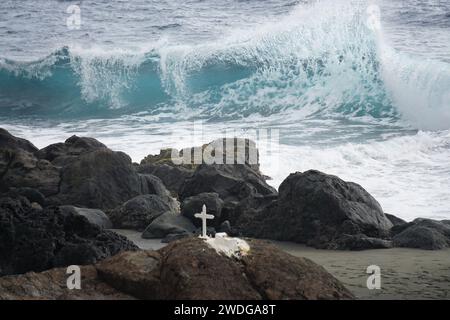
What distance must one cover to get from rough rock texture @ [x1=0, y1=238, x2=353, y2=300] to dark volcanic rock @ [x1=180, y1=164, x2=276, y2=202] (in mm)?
5697

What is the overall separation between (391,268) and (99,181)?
521cm

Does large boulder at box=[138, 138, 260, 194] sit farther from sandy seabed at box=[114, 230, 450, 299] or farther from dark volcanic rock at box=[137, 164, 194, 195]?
sandy seabed at box=[114, 230, 450, 299]

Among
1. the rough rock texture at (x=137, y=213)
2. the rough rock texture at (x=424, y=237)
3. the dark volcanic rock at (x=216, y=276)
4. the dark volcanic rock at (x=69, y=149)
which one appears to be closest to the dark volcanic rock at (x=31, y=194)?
the rough rock texture at (x=137, y=213)

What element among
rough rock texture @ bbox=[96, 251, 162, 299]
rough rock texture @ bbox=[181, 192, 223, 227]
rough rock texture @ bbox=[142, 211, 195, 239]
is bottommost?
rough rock texture @ bbox=[142, 211, 195, 239]

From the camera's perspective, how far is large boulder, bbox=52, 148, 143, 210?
11.1 meters

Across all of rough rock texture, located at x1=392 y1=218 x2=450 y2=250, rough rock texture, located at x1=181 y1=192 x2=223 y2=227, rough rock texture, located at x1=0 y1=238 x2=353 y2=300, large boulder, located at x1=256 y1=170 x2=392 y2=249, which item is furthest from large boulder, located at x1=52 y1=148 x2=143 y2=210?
rough rock texture, located at x1=0 y1=238 x2=353 y2=300

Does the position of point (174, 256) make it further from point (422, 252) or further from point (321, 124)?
point (321, 124)

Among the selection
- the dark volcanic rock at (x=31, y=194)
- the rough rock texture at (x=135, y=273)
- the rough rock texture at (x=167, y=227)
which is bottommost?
the rough rock texture at (x=167, y=227)

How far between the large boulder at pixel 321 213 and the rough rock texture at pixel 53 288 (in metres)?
3.96

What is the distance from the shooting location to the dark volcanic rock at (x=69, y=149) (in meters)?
12.9

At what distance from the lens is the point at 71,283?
532 centimetres

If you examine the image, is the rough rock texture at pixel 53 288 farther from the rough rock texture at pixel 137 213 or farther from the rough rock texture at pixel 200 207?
the rough rock texture at pixel 137 213

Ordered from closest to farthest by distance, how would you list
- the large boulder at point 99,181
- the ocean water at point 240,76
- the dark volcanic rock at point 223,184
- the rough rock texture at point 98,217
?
the rough rock texture at point 98,217 → the large boulder at point 99,181 → the dark volcanic rock at point 223,184 → the ocean water at point 240,76
